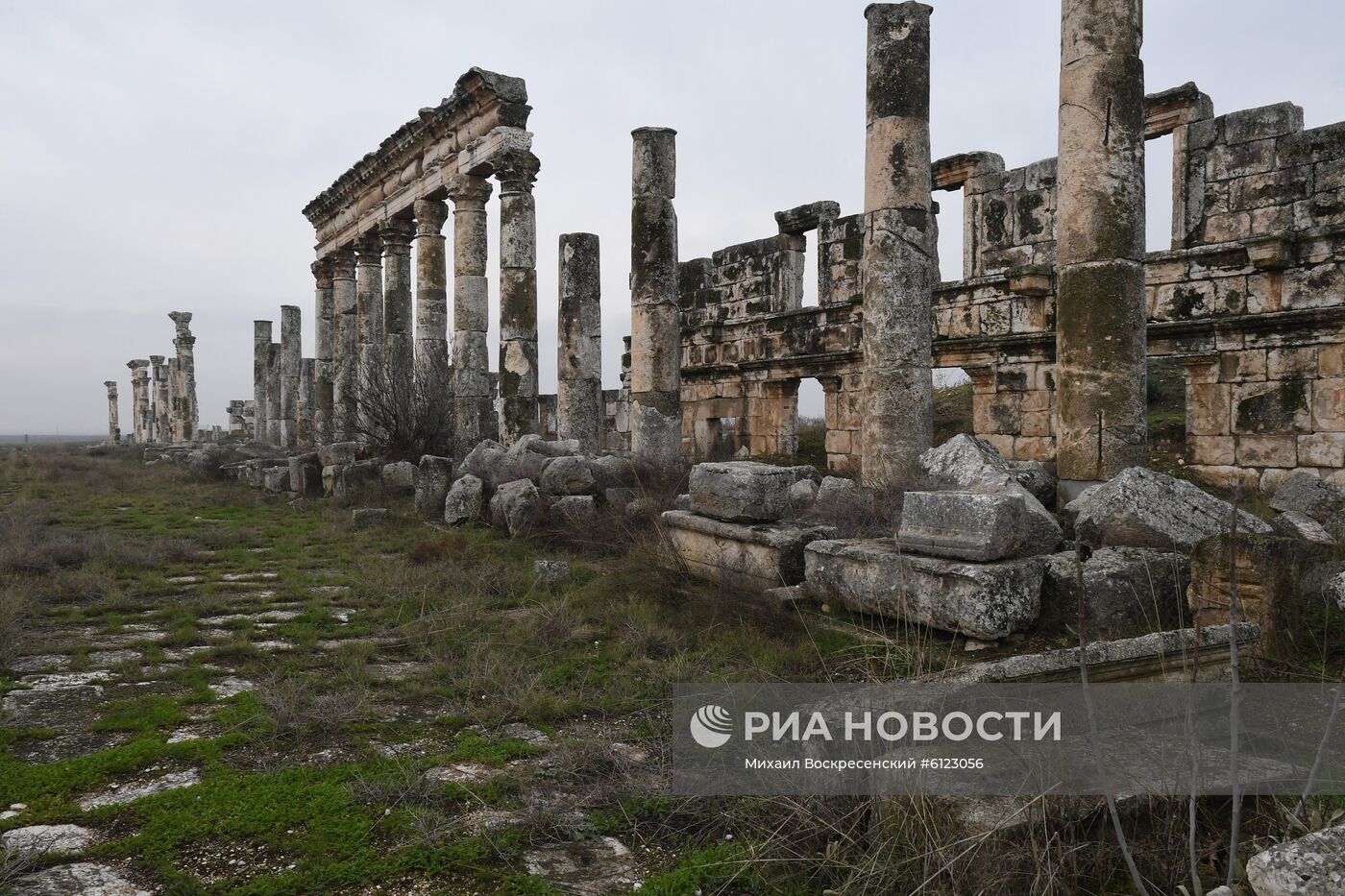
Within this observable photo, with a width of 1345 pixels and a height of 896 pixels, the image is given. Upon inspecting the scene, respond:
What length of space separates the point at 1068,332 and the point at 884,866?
7.47 meters

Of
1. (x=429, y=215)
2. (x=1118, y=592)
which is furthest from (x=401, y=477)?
(x=1118, y=592)

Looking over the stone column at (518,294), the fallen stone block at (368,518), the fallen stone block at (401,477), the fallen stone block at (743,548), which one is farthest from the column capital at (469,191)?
the fallen stone block at (743,548)

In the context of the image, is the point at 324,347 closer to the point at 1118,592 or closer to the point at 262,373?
the point at 262,373

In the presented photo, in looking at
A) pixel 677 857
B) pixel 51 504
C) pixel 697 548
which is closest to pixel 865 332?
pixel 697 548

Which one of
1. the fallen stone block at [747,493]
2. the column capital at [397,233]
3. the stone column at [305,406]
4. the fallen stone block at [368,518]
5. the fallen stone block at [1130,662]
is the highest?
the column capital at [397,233]

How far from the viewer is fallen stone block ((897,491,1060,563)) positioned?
18.2ft

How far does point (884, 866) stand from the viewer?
117 inches

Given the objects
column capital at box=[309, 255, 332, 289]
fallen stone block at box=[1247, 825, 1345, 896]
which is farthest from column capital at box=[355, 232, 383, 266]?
fallen stone block at box=[1247, 825, 1345, 896]

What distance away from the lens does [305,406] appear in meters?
31.2

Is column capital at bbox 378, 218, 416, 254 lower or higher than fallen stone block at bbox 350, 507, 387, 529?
higher

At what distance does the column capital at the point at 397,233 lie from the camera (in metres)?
20.7

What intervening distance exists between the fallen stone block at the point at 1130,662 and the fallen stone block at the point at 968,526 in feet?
3.96

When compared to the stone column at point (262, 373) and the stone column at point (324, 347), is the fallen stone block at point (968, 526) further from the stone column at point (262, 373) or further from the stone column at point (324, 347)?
the stone column at point (262, 373)

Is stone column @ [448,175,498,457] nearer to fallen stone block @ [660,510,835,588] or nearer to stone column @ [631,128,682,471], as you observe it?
stone column @ [631,128,682,471]
